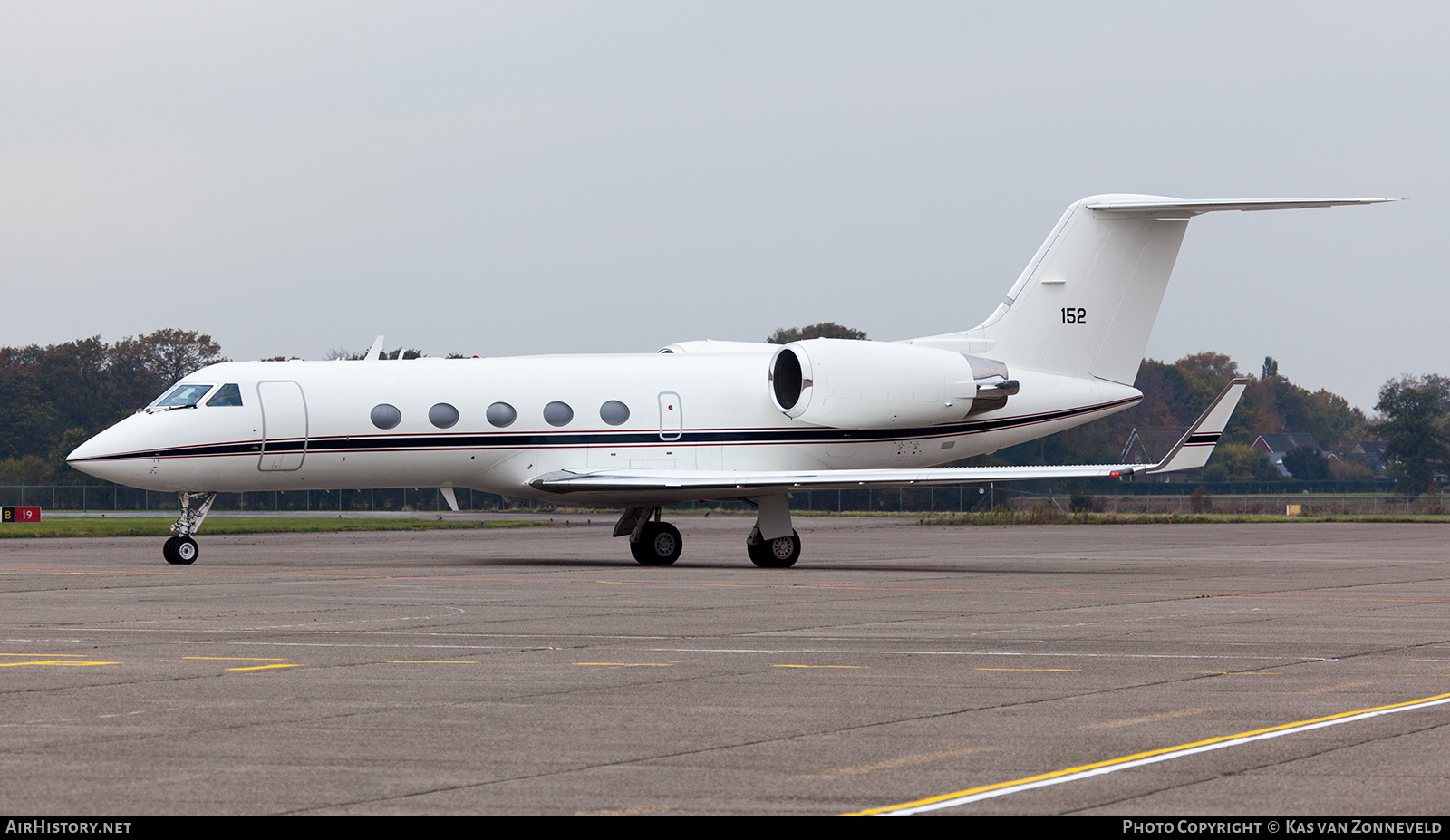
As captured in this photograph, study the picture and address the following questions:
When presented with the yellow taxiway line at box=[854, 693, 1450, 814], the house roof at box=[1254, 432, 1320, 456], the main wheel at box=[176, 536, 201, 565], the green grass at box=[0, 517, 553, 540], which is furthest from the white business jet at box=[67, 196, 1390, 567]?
the house roof at box=[1254, 432, 1320, 456]

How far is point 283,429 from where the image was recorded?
25.1 meters

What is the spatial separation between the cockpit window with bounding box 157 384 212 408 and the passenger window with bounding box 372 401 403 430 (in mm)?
2623

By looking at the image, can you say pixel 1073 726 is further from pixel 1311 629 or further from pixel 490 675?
pixel 1311 629

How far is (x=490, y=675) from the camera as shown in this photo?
11773 mm

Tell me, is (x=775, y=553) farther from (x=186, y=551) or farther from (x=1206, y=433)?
(x=186, y=551)

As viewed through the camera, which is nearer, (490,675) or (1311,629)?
(490,675)

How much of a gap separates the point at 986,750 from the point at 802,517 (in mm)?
52458

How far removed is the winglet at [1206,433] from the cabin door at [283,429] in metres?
13.0

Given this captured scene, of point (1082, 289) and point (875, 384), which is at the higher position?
point (1082, 289)

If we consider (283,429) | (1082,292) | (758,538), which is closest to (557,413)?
(758,538)

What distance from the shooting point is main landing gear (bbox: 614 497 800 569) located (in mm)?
26359

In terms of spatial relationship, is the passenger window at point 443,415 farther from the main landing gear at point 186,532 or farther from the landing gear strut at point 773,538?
the landing gear strut at point 773,538

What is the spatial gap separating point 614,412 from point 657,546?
2391 mm

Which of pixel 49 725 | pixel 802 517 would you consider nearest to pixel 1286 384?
pixel 802 517
